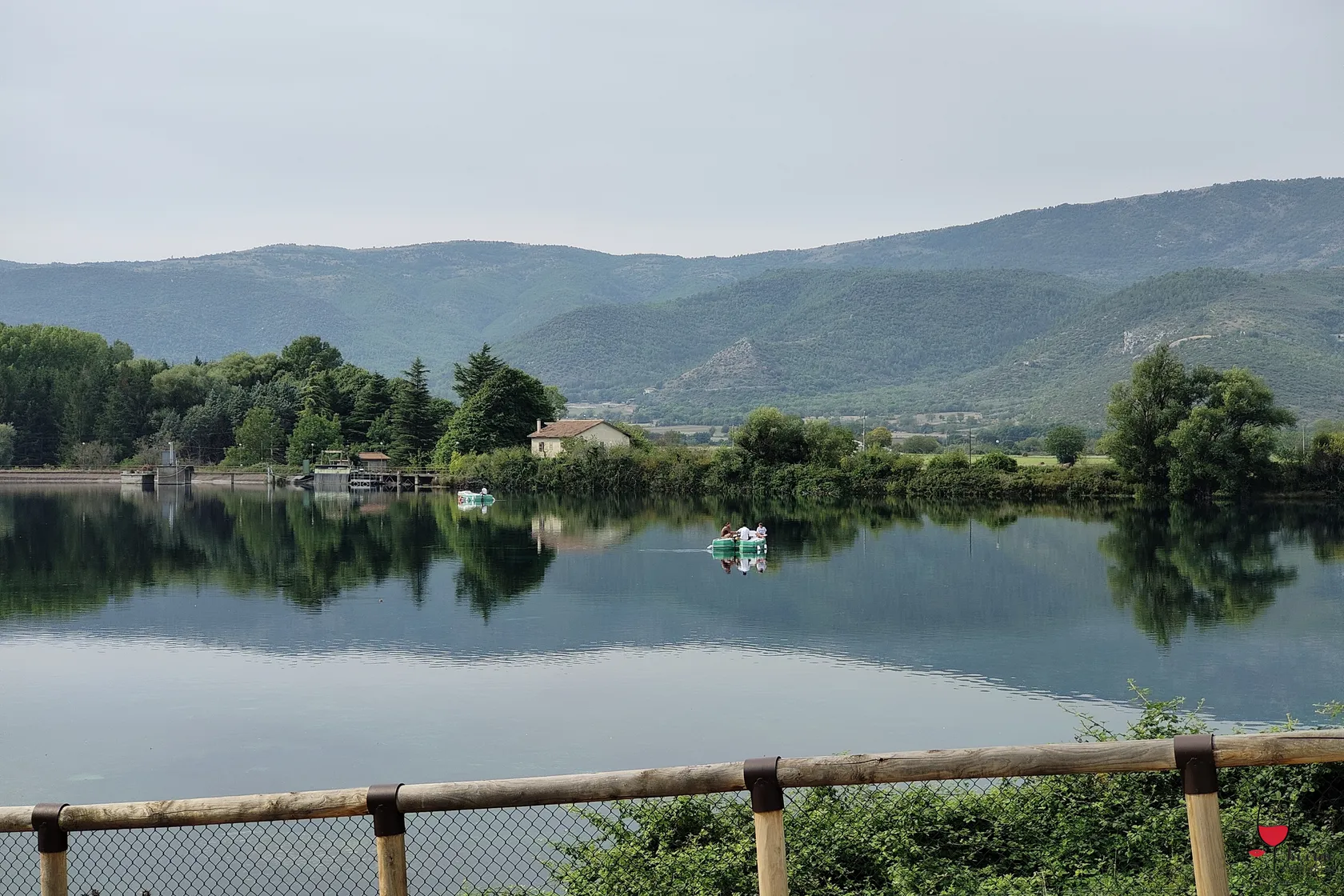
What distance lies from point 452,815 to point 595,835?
4.12 feet

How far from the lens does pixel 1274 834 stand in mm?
6641

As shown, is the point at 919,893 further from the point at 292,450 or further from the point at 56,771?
the point at 292,450

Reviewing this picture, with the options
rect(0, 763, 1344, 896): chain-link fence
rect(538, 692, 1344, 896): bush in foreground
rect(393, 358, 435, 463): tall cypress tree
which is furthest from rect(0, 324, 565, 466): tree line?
rect(538, 692, 1344, 896): bush in foreground

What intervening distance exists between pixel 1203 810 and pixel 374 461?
84605 mm

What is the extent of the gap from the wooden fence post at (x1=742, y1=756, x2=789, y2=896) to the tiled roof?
72.1 meters

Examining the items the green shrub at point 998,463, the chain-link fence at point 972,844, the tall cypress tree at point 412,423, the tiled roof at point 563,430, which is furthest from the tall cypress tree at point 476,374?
the chain-link fence at point 972,844

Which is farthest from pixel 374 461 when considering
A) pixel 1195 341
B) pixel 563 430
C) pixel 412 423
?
pixel 1195 341

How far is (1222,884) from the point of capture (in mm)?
5562

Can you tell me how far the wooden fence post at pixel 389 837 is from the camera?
566cm

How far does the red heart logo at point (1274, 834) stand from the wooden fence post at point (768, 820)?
2718 mm

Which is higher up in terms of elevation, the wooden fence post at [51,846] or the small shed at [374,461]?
the small shed at [374,461]

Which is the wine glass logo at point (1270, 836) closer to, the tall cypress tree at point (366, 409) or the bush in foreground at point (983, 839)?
the bush in foreground at point (983, 839)

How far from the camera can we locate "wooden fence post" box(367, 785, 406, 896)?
566 centimetres

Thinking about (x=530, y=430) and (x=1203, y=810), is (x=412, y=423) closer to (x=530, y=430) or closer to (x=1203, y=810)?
(x=530, y=430)
